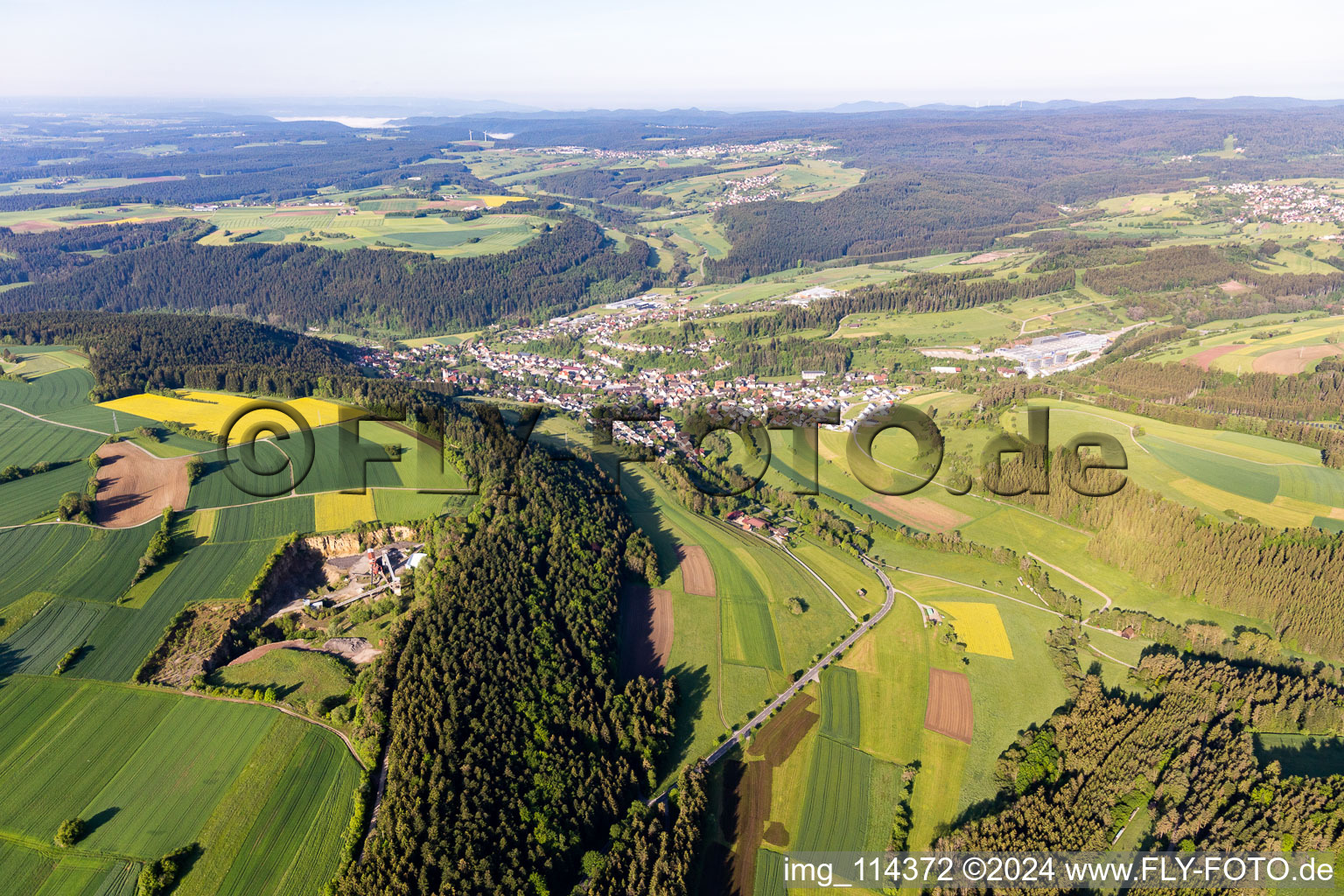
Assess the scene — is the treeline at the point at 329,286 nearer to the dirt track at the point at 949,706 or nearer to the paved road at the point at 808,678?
the paved road at the point at 808,678

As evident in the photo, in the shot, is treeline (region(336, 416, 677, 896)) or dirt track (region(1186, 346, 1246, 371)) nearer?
treeline (region(336, 416, 677, 896))

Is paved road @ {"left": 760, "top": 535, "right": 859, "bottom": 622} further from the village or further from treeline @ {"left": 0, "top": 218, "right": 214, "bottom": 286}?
the village

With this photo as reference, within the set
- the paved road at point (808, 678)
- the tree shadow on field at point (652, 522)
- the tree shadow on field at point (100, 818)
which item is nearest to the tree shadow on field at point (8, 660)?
the tree shadow on field at point (100, 818)

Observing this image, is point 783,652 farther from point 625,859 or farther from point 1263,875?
point 1263,875

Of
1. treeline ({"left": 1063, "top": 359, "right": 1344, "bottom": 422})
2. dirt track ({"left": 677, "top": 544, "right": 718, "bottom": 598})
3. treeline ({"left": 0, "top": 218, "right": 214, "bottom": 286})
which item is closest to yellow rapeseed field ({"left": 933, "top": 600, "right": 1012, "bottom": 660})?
dirt track ({"left": 677, "top": 544, "right": 718, "bottom": 598})

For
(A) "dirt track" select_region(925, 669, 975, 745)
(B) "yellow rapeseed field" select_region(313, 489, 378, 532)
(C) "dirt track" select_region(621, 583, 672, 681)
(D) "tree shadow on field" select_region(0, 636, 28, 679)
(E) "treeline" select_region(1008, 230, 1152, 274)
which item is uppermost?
(E) "treeline" select_region(1008, 230, 1152, 274)

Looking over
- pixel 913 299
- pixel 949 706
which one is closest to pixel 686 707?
pixel 949 706
